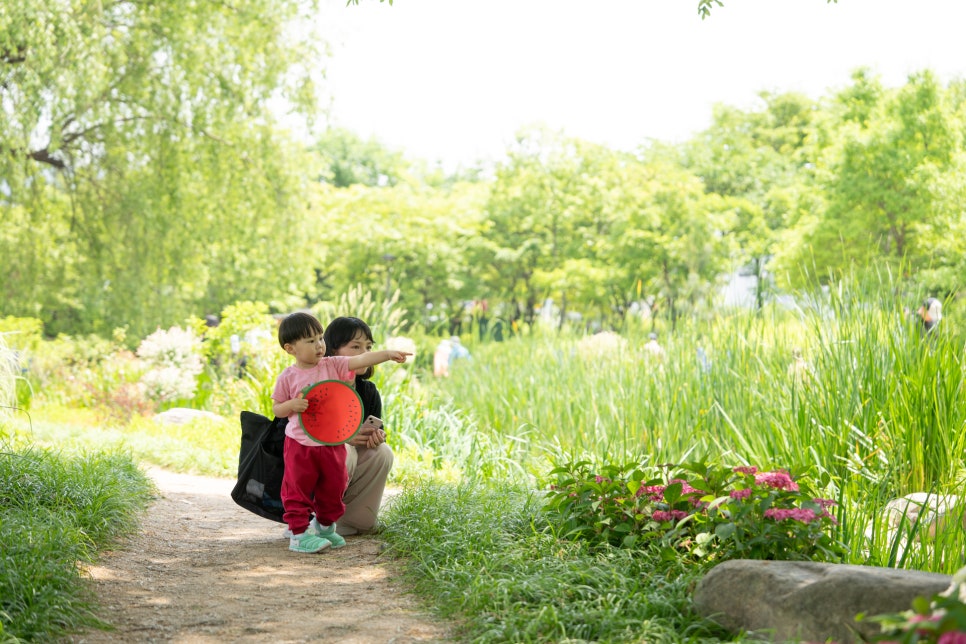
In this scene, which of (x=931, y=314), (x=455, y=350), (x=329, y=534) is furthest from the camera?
(x=455, y=350)

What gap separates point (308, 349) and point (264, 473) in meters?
0.78

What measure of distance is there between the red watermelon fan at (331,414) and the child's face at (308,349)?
0.17 metres

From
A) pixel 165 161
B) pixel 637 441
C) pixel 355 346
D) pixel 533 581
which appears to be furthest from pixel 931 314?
pixel 165 161

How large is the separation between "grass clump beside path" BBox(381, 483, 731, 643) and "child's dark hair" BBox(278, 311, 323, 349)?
3.60ft

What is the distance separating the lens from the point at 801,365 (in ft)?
18.6

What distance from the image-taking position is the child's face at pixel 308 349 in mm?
4398

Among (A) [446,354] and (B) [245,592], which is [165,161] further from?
(B) [245,592]

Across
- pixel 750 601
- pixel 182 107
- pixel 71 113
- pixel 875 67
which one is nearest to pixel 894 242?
pixel 875 67

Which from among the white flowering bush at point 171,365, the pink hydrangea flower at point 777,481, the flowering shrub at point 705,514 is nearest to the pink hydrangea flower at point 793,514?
the flowering shrub at point 705,514

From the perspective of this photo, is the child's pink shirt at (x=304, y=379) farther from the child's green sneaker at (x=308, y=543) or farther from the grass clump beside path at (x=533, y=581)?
the grass clump beside path at (x=533, y=581)

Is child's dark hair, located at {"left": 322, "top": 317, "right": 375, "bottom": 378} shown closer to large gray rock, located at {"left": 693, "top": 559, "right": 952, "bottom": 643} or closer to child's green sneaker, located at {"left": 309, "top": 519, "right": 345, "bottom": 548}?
child's green sneaker, located at {"left": 309, "top": 519, "right": 345, "bottom": 548}

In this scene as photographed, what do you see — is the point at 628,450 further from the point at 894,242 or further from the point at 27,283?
the point at 894,242

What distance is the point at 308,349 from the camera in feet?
14.5

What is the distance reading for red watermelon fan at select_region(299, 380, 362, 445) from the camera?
4312mm
